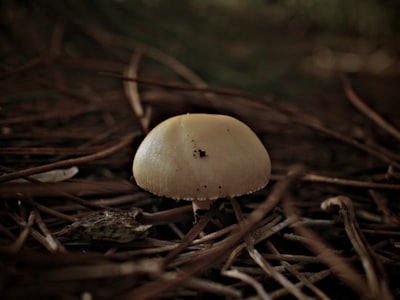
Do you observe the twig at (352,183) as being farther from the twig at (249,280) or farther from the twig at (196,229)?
the twig at (249,280)

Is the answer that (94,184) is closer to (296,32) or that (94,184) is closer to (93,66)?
(93,66)

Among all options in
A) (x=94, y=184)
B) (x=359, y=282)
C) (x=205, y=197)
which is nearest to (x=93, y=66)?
A: (x=94, y=184)

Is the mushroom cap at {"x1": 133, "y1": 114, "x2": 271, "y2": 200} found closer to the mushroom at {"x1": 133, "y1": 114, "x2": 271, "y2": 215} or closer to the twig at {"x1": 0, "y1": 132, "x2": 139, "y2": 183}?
the mushroom at {"x1": 133, "y1": 114, "x2": 271, "y2": 215}

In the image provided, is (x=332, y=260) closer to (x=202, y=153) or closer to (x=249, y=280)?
(x=249, y=280)

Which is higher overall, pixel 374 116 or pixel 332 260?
pixel 374 116

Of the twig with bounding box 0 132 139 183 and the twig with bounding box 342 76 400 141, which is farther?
the twig with bounding box 342 76 400 141

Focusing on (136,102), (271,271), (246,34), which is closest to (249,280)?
(271,271)

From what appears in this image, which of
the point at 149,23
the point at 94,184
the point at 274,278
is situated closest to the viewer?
the point at 274,278

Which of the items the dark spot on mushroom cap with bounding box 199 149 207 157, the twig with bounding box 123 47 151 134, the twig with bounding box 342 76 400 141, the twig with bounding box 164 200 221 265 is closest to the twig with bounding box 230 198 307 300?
the twig with bounding box 164 200 221 265
